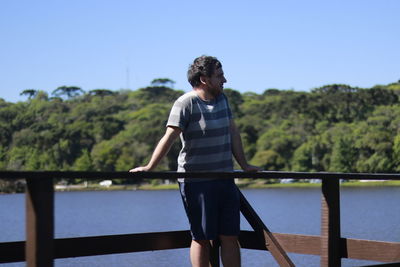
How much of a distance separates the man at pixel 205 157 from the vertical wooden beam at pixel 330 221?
356 mm

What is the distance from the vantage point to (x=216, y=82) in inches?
143

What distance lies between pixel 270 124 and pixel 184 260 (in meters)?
85.3

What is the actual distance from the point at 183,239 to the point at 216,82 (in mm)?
991

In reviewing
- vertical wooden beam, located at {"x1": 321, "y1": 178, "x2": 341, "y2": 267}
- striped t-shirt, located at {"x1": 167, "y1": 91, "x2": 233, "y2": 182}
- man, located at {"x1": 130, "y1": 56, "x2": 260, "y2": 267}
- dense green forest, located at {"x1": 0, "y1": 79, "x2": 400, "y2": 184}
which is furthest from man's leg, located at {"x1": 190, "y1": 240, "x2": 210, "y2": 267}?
dense green forest, located at {"x1": 0, "y1": 79, "x2": 400, "y2": 184}

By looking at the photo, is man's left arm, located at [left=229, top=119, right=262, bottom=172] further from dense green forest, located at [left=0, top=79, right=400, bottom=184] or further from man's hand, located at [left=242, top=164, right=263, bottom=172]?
dense green forest, located at [left=0, top=79, right=400, bottom=184]

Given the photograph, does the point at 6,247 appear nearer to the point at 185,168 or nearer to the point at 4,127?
the point at 185,168

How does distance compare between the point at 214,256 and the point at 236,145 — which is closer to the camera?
Result: the point at 236,145

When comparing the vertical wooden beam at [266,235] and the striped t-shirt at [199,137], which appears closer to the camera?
the striped t-shirt at [199,137]

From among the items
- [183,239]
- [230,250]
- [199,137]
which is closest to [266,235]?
[230,250]

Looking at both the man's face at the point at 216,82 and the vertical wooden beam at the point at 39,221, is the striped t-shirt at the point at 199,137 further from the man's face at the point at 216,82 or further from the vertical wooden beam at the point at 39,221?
the vertical wooden beam at the point at 39,221

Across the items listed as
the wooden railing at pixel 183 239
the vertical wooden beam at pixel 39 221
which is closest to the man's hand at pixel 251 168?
the wooden railing at pixel 183 239

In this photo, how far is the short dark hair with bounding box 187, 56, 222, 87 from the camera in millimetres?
3645

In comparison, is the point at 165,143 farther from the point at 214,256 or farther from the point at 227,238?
the point at 214,256

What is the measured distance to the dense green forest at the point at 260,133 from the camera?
271ft
